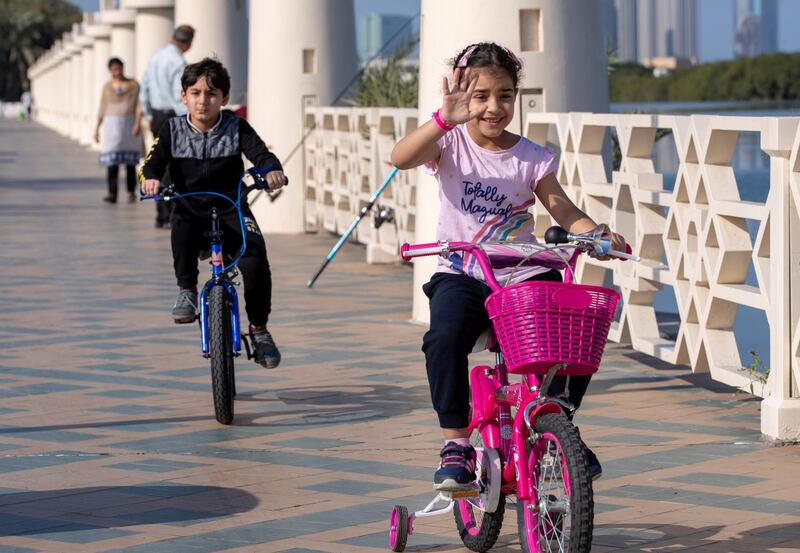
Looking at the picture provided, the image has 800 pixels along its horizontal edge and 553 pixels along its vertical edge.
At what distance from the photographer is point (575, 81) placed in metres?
10.3

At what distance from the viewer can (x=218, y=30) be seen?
75.2 ft

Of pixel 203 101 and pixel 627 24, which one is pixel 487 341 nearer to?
pixel 203 101

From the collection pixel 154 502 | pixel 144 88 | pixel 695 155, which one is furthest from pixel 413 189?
pixel 154 502

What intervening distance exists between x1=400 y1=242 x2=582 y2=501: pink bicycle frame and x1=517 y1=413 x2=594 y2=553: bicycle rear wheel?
0.04 meters

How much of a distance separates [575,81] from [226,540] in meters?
5.56

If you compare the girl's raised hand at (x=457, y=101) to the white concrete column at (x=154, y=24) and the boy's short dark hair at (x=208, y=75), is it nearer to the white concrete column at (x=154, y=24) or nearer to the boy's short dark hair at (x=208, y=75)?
the boy's short dark hair at (x=208, y=75)

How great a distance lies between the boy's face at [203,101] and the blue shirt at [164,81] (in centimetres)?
815

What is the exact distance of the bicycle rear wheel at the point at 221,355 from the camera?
7.35 meters

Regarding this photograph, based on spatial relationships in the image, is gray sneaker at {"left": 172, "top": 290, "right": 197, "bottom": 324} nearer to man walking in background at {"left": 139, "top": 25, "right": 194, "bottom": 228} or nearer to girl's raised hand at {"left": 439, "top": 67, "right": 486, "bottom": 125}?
girl's raised hand at {"left": 439, "top": 67, "right": 486, "bottom": 125}

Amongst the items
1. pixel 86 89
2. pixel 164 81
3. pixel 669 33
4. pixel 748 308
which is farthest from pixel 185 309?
pixel 86 89

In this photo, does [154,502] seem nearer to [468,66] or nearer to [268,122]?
[468,66]

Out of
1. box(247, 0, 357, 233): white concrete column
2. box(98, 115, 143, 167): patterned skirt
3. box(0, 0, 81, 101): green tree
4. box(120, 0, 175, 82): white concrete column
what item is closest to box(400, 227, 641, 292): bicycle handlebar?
box(247, 0, 357, 233): white concrete column

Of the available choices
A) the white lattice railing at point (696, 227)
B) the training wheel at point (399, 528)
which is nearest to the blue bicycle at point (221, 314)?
the white lattice railing at point (696, 227)

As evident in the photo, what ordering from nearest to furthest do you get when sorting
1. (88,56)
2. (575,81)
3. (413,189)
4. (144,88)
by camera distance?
1. (575,81)
2. (413,189)
3. (144,88)
4. (88,56)
